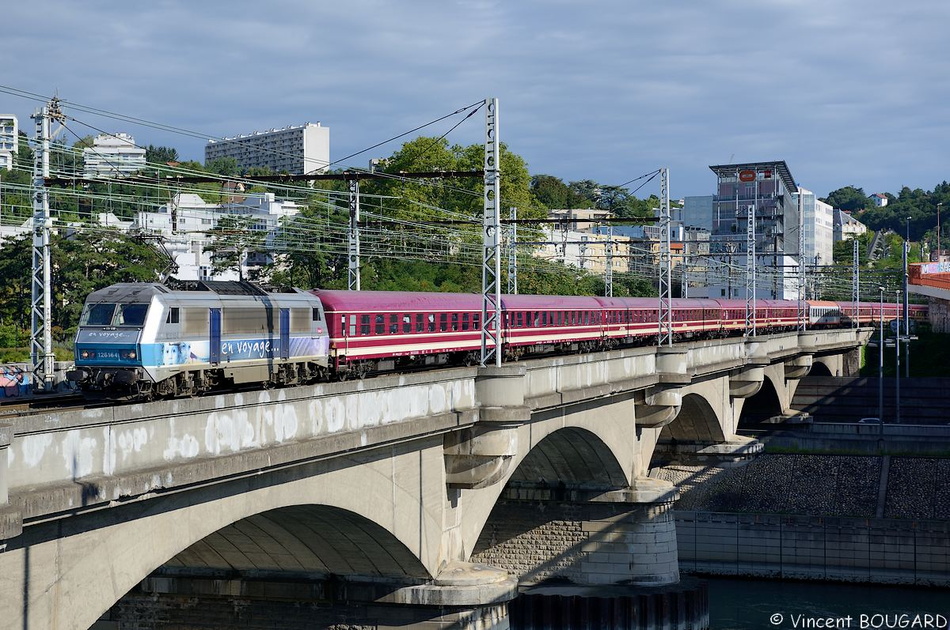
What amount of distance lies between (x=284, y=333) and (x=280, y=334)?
23 centimetres

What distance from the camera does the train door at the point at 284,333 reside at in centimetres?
2923

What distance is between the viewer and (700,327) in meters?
68.6

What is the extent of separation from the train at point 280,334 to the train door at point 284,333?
3cm

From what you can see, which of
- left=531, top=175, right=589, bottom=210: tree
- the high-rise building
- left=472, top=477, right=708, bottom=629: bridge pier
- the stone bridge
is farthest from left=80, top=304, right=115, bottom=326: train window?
left=531, top=175, right=589, bottom=210: tree

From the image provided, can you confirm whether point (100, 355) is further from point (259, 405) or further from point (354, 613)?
point (354, 613)

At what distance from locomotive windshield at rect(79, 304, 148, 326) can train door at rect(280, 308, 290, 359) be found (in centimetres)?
578

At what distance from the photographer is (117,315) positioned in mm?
23859

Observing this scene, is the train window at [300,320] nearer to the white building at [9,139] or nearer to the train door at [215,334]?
the train door at [215,334]

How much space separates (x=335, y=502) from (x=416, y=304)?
15.3 m

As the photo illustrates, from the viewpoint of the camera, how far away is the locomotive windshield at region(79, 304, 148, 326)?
23.7 metres

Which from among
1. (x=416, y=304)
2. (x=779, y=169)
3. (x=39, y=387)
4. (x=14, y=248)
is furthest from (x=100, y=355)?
(x=779, y=169)

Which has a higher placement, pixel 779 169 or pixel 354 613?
pixel 779 169

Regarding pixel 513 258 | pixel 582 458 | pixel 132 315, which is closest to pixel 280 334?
pixel 132 315

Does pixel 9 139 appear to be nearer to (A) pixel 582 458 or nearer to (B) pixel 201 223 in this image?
(A) pixel 582 458
